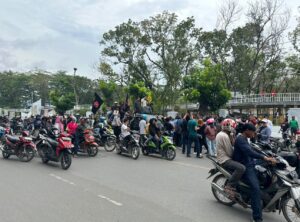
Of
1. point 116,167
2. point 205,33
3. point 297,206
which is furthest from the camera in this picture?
point 205,33

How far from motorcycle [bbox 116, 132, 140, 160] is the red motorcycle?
3336 mm

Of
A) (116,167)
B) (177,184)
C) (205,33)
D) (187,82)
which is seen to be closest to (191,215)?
(177,184)

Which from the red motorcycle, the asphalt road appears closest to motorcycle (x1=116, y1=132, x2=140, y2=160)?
the asphalt road

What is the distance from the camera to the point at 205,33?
1563 inches

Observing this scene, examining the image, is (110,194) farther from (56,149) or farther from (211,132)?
(211,132)

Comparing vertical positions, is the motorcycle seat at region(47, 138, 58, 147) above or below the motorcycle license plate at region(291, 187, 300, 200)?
above

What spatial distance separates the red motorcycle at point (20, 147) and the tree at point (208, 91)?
51.1ft

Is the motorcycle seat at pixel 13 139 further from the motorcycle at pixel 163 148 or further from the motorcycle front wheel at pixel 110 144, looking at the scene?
the motorcycle at pixel 163 148

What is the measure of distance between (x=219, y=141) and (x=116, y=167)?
5295 mm

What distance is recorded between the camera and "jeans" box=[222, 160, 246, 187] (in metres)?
6.22

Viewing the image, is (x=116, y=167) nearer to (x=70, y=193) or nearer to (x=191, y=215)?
(x=70, y=193)

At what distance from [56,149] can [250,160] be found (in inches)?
276

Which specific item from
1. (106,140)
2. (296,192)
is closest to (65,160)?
(106,140)

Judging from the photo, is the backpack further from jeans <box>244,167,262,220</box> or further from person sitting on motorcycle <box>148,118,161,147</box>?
jeans <box>244,167,262,220</box>
